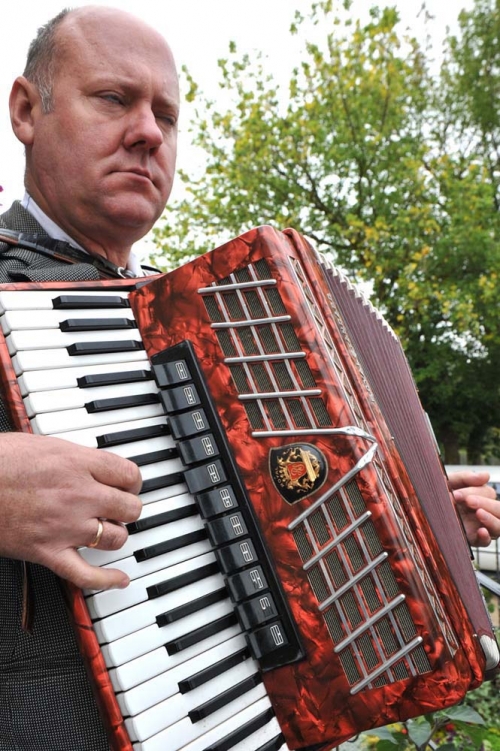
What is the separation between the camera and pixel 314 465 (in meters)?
1.10

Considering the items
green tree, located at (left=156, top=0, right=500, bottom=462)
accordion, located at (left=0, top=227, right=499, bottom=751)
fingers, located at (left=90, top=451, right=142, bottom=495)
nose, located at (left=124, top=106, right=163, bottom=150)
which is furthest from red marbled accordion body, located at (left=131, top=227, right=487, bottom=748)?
green tree, located at (left=156, top=0, right=500, bottom=462)

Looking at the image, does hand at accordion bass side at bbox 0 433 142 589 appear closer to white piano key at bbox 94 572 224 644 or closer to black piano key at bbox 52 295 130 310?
white piano key at bbox 94 572 224 644

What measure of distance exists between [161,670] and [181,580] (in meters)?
0.14

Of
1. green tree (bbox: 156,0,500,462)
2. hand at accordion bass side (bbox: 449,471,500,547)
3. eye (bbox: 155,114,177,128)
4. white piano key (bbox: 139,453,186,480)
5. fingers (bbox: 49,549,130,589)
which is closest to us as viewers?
fingers (bbox: 49,549,130,589)

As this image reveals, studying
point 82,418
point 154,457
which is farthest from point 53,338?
point 154,457

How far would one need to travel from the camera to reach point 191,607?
1055 millimetres

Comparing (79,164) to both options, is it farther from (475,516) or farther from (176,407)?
(475,516)

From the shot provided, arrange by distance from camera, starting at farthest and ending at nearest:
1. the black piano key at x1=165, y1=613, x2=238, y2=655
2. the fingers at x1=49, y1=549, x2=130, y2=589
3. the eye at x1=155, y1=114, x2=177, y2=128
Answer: the eye at x1=155, y1=114, x2=177, y2=128 → the black piano key at x1=165, y1=613, x2=238, y2=655 → the fingers at x1=49, y1=549, x2=130, y2=589

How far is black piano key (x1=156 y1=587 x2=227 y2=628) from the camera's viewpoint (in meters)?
1.01

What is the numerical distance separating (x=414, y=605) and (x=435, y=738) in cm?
221

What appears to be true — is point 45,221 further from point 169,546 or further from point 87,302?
point 169,546

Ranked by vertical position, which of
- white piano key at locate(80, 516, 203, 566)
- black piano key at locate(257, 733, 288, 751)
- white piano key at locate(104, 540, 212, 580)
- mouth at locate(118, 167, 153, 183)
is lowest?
black piano key at locate(257, 733, 288, 751)

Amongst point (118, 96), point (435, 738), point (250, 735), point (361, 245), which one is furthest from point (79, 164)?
point (361, 245)

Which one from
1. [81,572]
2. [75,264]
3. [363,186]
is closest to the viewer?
[81,572]
